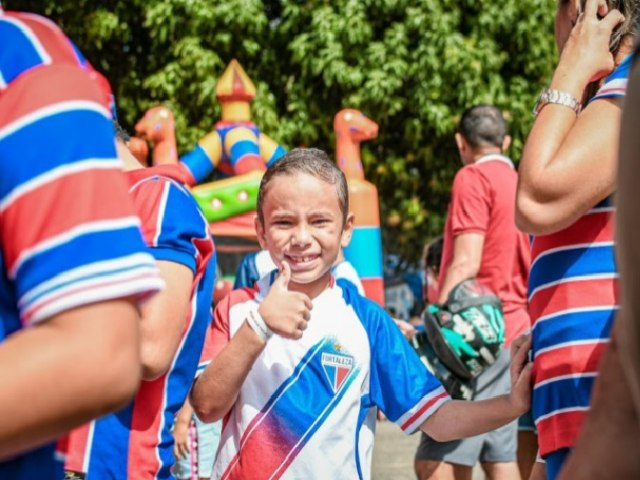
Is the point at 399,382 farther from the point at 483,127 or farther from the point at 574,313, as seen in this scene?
the point at 483,127

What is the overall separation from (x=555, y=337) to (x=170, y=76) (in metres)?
12.1

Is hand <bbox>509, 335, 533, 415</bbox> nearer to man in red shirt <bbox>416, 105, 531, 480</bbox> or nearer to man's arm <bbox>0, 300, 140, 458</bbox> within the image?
man's arm <bbox>0, 300, 140, 458</bbox>

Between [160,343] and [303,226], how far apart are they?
2.30 ft

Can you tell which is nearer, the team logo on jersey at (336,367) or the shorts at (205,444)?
the team logo on jersey at (336,367)

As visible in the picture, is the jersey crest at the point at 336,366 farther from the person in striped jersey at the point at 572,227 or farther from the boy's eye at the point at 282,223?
the person in striped jersey at the point at 572,227

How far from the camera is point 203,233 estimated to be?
227 cm

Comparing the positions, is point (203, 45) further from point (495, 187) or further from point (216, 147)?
point (495, 187)

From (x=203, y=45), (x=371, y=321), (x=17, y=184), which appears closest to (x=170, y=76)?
(x=203, y=45)

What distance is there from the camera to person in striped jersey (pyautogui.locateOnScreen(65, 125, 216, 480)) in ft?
6.74

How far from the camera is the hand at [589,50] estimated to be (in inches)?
88.7

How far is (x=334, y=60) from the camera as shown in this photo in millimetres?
13375

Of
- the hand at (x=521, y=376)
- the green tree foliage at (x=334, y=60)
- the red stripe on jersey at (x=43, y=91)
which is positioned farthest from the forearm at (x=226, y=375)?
the green tree foliage at (x=334, y=60)

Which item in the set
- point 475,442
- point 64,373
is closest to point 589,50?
point 64,373

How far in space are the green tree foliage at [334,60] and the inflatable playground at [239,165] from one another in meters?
4.73
